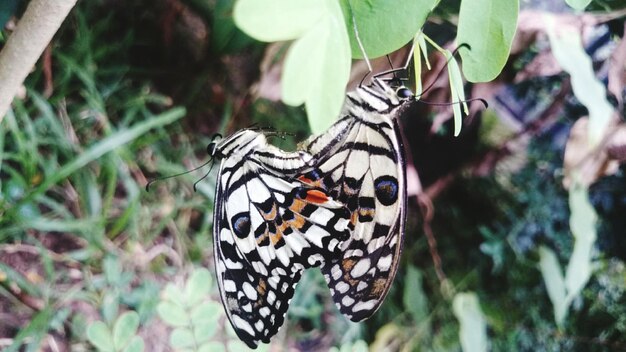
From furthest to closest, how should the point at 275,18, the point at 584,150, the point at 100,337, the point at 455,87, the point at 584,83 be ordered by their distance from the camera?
1. the point at 584,150
2. the point at 584,83
3. the point at 100,337
4. the point at 455,87
5. the point at 275,18

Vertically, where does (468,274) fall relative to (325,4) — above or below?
below

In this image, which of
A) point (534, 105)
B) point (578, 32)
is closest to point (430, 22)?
point (578, 32)

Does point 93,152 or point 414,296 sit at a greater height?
point 93,152

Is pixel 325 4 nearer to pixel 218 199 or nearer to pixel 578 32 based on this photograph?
pixel 218 199

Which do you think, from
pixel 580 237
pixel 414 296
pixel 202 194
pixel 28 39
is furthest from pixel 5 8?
pixel 414 296

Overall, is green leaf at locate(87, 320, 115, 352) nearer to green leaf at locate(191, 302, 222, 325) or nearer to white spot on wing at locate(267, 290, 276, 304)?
green leaf at locate(191, 302, 222, 325)

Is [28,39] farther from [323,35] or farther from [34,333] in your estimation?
[34,333]

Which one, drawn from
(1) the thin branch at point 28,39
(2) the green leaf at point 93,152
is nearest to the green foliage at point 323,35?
(1) the thin branch at point 28,39

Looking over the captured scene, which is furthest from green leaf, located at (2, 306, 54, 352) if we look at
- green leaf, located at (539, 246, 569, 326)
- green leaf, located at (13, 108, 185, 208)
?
green leaf, located at (539, 246, 569, 326)
